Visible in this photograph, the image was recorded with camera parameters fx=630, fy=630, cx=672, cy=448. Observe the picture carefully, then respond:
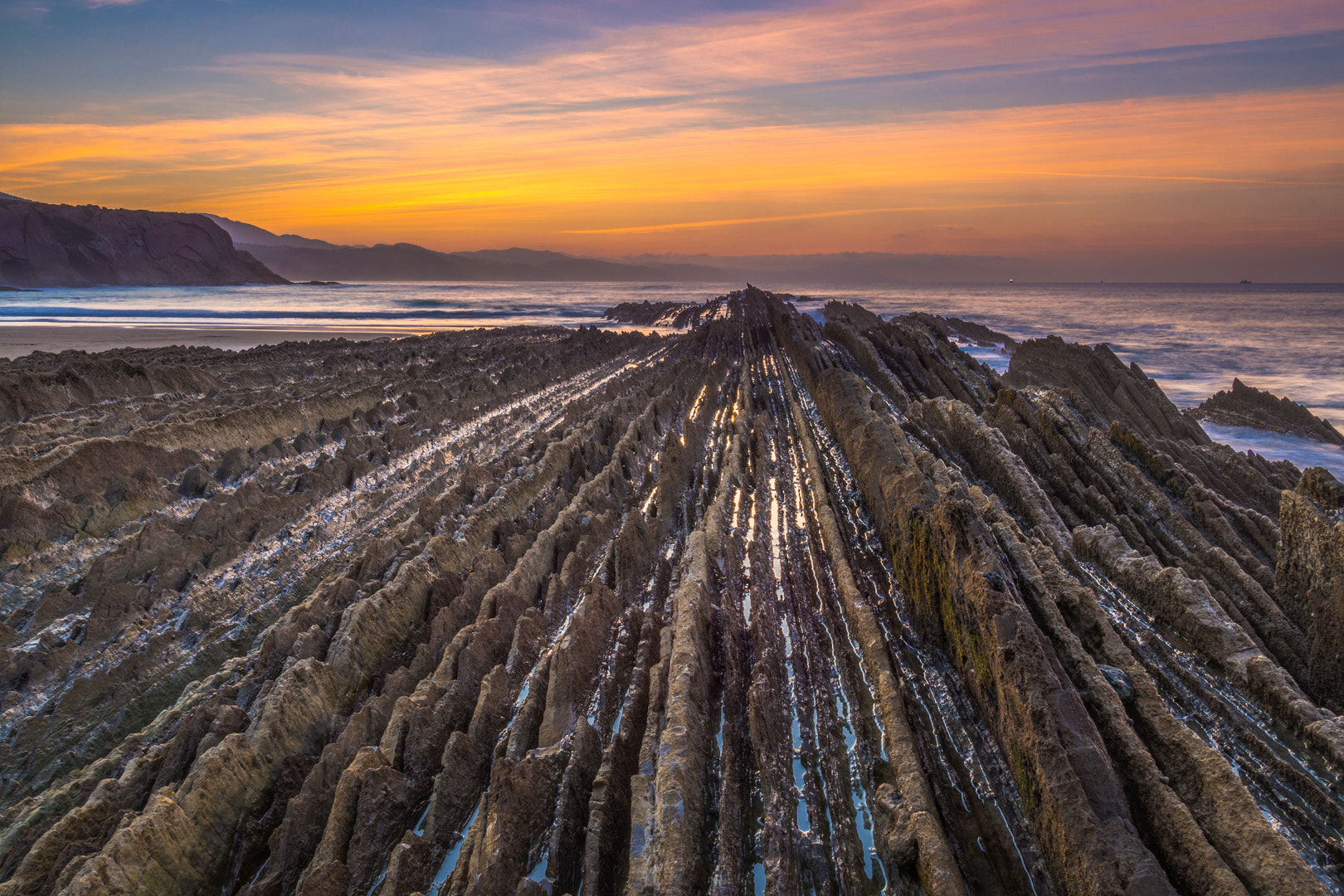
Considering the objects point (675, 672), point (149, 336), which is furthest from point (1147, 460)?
point (149, 336)

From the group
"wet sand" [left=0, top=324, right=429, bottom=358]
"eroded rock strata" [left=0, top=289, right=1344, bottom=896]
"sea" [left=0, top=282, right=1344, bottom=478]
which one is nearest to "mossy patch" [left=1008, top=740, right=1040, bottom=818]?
"eroded rock strata" [left=0, top=289, right=1344, bottom=896]

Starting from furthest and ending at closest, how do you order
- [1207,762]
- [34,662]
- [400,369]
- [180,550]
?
[400,369], [180,550], [34,662], [1207,762]

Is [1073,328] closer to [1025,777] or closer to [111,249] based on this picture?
[1025,777]

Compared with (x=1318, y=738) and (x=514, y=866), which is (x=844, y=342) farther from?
(x=514, y=866)

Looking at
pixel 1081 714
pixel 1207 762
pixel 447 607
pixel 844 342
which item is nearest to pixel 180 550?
pixel 447 607

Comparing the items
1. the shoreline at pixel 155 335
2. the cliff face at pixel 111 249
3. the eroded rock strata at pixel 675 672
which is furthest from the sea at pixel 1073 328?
the cliff face at pixel 111 249

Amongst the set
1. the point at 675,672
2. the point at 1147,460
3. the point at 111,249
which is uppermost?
the point at 111,249
